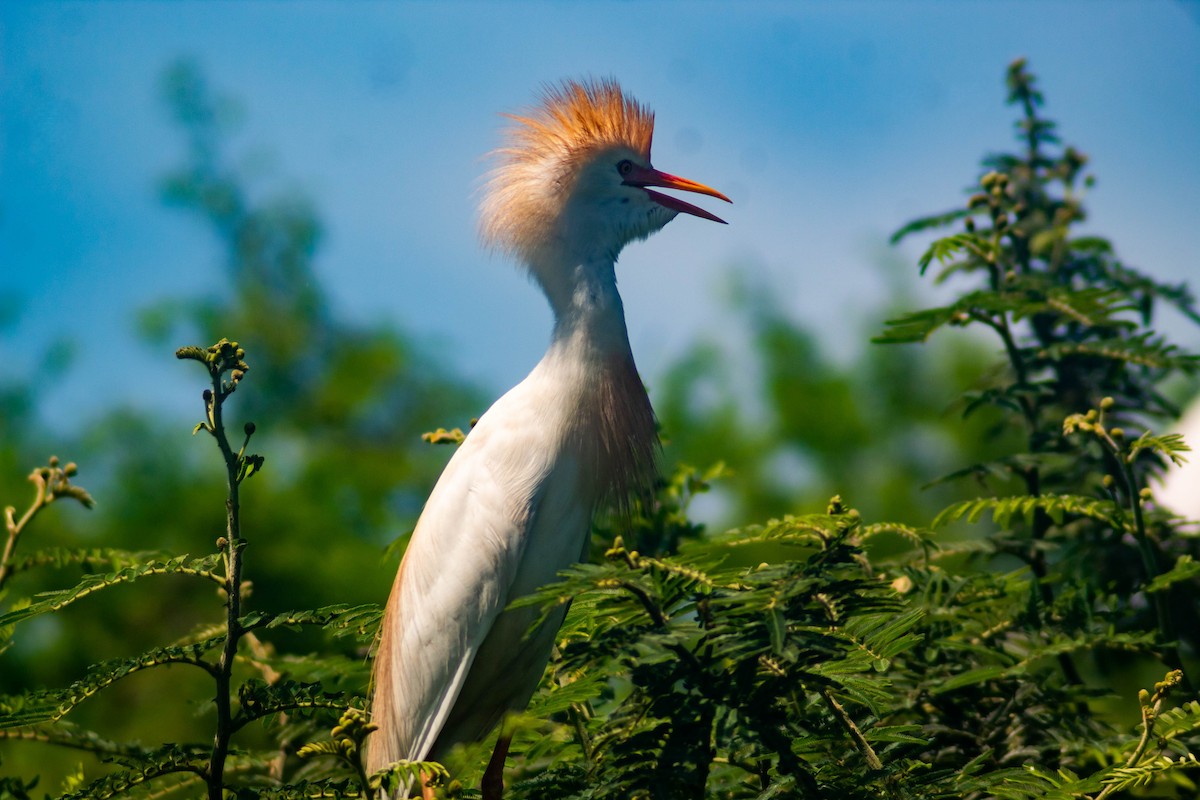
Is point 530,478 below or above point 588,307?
below

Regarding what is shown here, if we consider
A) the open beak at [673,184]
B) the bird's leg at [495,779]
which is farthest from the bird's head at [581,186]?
the bird's leg at [495,779]

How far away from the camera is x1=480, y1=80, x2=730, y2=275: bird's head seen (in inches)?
84.9

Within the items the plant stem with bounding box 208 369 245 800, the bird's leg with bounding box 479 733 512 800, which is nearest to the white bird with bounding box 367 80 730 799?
the bird's leg with bounding box 479 733 512 800

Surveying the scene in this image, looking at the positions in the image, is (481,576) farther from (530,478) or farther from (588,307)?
(588,307)

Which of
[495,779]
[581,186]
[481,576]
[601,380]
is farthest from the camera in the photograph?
[581,186]

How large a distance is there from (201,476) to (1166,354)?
9.54 metres

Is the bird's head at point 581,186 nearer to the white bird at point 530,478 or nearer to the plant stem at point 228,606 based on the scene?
the white bird at point 530,478

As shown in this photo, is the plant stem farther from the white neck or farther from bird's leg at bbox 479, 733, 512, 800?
the white neck

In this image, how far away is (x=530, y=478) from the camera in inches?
74.2

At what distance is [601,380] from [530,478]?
0.26 metres

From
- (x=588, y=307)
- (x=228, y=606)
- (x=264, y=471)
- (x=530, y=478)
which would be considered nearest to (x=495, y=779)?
(x=530, y=478)

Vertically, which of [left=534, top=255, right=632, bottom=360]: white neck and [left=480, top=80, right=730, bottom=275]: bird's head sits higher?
[left=480, top=80, right=730, bottom=275]: bird's head

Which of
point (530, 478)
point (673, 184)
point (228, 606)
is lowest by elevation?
point (228, 606)

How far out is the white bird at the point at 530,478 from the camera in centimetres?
188
